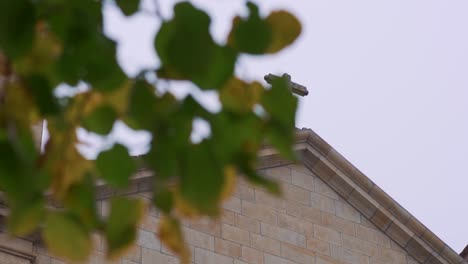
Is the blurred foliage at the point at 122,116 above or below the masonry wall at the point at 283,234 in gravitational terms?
below

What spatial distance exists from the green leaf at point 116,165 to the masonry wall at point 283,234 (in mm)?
8949

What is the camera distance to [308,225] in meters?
16.3

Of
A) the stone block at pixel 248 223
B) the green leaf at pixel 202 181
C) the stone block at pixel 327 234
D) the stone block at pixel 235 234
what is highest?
the stone block at pixel 327 234

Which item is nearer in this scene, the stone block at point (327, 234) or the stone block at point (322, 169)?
the stone block at point (327, 234)

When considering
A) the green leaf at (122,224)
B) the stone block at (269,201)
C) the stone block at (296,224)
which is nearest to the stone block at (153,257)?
the stone block at (269,201)

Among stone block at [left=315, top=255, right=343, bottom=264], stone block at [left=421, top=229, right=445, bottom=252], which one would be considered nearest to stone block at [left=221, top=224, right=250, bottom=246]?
stone block at [left=315, top=255, right=343, bottom=264]

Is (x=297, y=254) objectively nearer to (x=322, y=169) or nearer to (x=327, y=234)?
(x=327, y=234)

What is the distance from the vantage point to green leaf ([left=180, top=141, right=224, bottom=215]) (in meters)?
4.75

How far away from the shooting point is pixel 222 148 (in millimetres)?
4895

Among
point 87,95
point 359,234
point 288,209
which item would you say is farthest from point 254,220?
point 87,95

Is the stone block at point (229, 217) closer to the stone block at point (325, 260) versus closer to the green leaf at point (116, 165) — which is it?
the stone block at point (325, 260)

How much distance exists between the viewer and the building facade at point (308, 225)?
15.0 metres

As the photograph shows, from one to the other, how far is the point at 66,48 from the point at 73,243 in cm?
66

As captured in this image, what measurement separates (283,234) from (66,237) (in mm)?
11082
